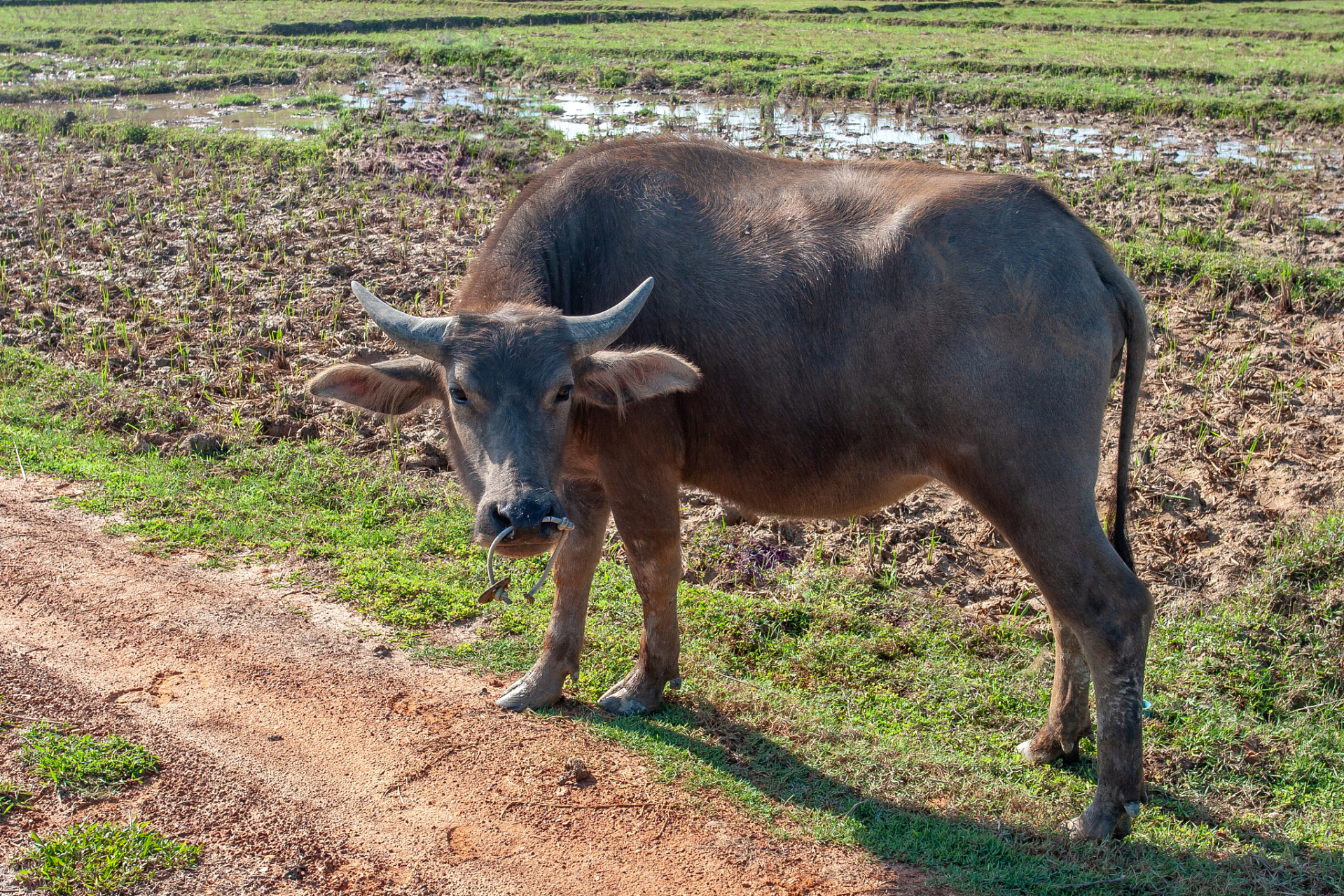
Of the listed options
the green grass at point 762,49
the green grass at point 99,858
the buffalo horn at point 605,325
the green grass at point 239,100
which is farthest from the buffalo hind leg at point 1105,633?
the green grass at point 239,100

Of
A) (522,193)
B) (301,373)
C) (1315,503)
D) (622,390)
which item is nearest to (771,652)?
(622,390)

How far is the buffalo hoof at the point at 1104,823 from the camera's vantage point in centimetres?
351

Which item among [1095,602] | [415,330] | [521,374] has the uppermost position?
[415,330]

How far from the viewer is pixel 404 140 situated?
1219 cm

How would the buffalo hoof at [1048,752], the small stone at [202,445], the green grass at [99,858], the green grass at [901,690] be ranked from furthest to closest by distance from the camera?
the small stone at [202,445] < the buffalo hoof at [1048,752] < the green grass at [901,690] < the green grass at [99,858]

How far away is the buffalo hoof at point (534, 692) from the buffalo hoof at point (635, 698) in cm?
19

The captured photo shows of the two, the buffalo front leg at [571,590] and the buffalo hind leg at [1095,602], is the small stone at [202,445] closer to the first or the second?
the buffalo front leg at [571,590]

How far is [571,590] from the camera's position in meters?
4.27

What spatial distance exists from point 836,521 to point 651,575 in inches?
68.9

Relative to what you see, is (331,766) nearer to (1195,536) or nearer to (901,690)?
(901,690)

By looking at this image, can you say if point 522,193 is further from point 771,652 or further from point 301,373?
point 301,373

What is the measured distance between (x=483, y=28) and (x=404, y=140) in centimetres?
1260

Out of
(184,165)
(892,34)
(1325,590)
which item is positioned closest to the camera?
(1325,590)

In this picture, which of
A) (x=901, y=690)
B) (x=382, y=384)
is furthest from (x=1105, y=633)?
(x=382, y=384)
